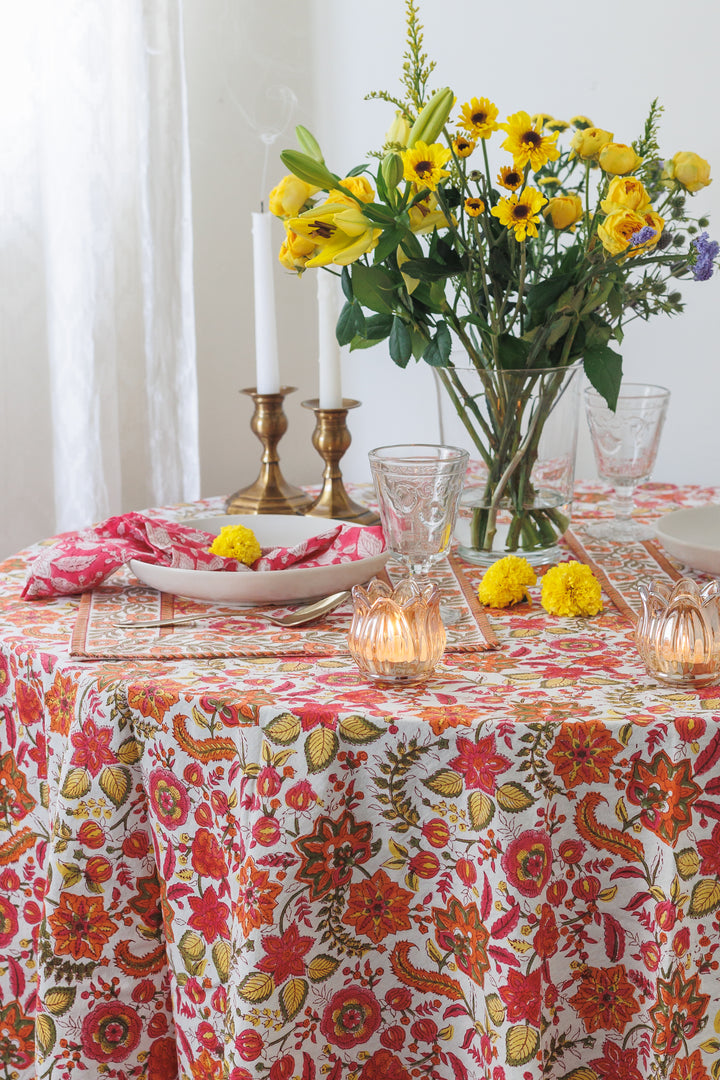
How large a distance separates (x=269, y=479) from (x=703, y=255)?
666 millimetres

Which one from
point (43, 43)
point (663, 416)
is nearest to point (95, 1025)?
point (663, 416)

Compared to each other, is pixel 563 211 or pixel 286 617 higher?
pixel 563 211

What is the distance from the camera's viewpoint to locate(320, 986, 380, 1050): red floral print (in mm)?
885

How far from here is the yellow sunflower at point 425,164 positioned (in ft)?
3.61

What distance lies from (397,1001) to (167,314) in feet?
4.88

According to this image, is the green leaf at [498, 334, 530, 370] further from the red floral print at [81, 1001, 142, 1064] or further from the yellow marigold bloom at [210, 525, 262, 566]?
the red floral print at [81, 1001, 142, 1064]

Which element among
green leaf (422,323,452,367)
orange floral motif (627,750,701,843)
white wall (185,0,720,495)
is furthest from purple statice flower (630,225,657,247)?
white wall (185,0,720,495)

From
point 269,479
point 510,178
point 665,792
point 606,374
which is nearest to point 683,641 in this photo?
point 665,792

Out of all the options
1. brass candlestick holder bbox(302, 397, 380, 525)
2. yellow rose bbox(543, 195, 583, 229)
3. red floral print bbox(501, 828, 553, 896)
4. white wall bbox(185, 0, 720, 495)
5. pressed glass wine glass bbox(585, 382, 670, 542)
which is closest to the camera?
red floral print bbox(501, 828, 553, 896)

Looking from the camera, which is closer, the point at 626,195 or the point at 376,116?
the point at 626,195

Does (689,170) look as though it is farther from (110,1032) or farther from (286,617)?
(110,1032)

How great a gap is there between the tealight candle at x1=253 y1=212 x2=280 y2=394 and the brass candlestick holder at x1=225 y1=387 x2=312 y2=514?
0.07 ft

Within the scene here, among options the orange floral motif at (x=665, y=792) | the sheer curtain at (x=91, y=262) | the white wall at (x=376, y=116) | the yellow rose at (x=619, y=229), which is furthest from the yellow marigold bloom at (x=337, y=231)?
the white wall at (x=376, y=116)

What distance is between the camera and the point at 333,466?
1.52m
